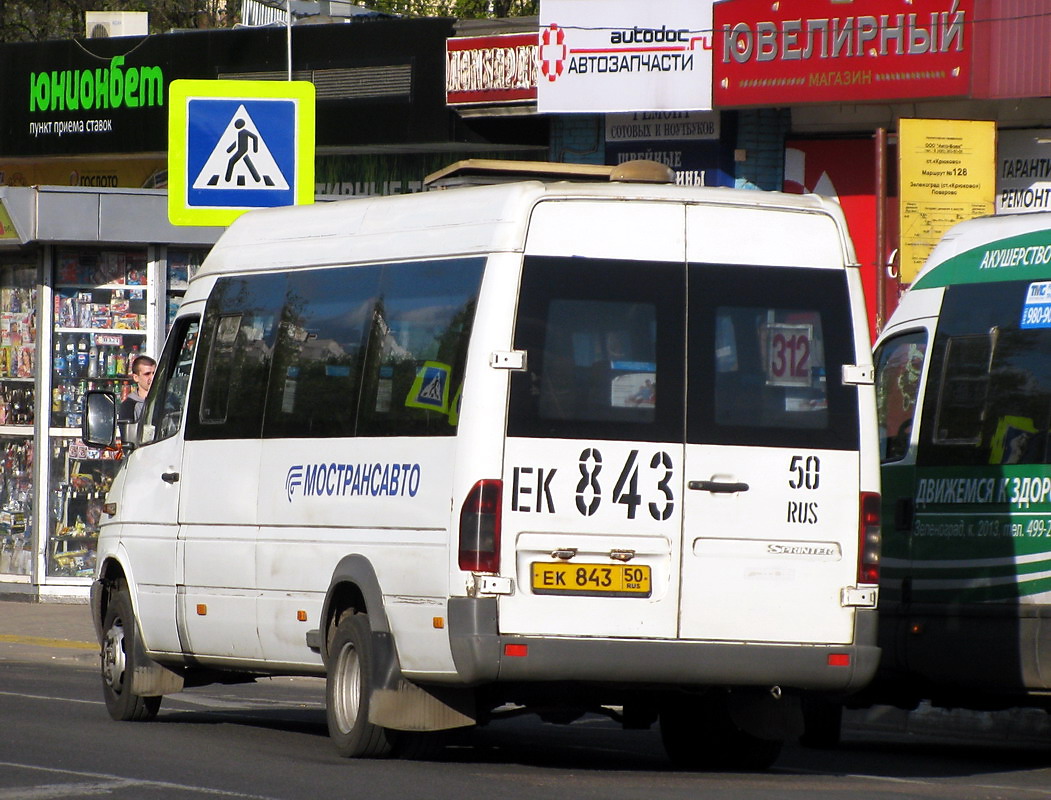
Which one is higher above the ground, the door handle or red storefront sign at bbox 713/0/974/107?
red storefront sign at bbox 713/0/974/107

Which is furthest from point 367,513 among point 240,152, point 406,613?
point 240,152

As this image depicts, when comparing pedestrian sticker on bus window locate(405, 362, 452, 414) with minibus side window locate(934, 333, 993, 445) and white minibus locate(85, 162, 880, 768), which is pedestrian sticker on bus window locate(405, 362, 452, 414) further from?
A: minibus side window locate(934, 333, 993, 445)

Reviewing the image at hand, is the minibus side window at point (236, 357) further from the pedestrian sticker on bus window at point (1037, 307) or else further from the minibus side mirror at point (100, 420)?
the pedestrian sticker on bus window at point (1037, 307)

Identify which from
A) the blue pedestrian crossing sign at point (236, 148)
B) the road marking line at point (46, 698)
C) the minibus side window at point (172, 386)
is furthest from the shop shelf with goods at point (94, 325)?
the minibus side window at point (172, 386)

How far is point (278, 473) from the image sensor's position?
10227mm

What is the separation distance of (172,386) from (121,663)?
1599 mm

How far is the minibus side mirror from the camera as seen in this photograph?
11875mm

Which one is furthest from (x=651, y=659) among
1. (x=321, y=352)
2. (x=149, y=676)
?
(x=149, y=676)

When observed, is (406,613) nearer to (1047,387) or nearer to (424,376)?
(424,376)

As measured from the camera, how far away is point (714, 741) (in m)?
10.1

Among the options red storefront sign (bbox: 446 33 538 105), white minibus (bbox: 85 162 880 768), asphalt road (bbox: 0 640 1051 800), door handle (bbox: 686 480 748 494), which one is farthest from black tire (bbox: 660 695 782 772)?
red storefront sign (bbox: 446 33 538 105)

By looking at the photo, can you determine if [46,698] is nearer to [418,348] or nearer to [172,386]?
[172,386]

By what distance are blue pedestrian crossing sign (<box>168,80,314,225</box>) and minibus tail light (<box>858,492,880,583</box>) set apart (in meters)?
6.54

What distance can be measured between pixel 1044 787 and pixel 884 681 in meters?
1.53
